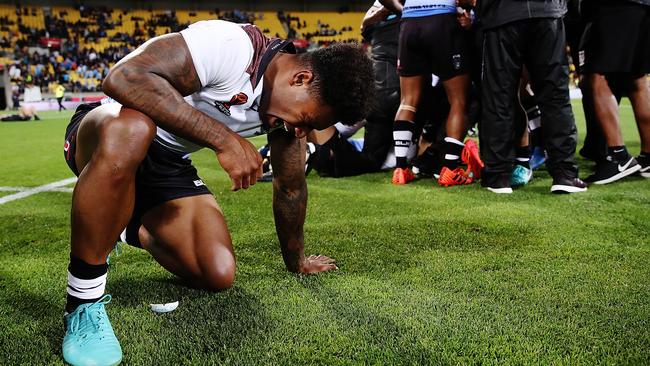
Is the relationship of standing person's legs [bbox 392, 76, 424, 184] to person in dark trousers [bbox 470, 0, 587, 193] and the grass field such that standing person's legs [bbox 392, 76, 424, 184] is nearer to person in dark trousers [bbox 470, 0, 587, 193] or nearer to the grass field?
person in dark trousers [bbox 470, 0, 587, 193]

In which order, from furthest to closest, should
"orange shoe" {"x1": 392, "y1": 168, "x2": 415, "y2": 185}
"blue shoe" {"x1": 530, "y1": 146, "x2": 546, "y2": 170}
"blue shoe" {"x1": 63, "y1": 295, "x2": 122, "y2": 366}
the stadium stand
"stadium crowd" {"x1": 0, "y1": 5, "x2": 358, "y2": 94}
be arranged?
1. the stadium stand
2. "stadium crowd" {"x1": 0, "y1": 5, "x2": 358, "y2": 94}
3. "blue shoe" {"x1": 530, "y1": 146, "x2": 546, "y2": 170}
4. "orange shoe" {"x1": 392, "y1": 168, "x2": 415, "y2": 185}
5. "blue shoe" {"x1": 63, "y1": 295, "x2": 122, "y2": 366}

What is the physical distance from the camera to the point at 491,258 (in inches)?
99.9

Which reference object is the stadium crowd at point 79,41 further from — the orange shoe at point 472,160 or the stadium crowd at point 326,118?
the orange shoe at point 472,160

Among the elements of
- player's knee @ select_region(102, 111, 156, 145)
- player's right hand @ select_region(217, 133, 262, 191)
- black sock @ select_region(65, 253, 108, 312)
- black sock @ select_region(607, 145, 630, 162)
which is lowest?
black sock @ select_region(607, 145, 630, 162)

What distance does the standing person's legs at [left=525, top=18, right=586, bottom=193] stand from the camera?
3.99 m

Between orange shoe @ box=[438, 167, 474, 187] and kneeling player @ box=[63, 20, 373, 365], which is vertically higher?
kneeling player @ box=[63, 20, 373, 365]

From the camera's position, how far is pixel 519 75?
4176mm

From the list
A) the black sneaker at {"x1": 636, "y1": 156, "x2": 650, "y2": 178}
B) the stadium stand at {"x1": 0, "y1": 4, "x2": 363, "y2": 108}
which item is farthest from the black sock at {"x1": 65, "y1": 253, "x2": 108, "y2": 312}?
the stadium stand at {"x1": 0, "y1": 4, "x2": 363, "y2": 108}


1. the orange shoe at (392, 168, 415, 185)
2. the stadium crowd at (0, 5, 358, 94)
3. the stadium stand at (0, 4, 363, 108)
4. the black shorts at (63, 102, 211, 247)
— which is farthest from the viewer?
the stadium stand at (0, 4, 363, 108)

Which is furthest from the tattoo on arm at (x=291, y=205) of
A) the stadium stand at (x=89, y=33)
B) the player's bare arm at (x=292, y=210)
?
the stadium stand at (x=89, y=33)

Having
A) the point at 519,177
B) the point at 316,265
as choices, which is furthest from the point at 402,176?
the point at 316,265

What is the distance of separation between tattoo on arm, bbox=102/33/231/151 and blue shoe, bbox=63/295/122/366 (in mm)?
620

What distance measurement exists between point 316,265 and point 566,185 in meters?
2.39

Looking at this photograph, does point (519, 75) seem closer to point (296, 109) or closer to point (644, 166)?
point (644, 166)
